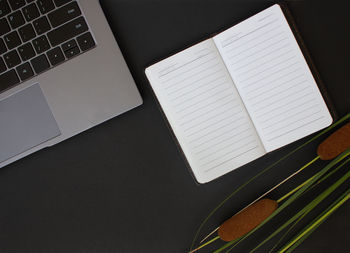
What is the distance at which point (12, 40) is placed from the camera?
0.58 meters

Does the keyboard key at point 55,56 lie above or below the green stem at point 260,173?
above

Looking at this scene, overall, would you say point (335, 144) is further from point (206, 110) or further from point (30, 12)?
point (30, 12)

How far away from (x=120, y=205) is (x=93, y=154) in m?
0.11

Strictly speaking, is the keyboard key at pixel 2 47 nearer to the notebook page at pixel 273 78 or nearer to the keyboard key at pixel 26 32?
the keyboard key at pixel 26 32

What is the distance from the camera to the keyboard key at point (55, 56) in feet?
1.89

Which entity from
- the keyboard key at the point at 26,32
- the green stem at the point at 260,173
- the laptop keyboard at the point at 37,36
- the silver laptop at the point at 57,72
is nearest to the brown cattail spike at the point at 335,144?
the green stem at the point at 260,173

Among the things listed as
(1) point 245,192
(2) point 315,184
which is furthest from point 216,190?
(2) point 315,184

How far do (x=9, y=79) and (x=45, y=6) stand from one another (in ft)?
0.46

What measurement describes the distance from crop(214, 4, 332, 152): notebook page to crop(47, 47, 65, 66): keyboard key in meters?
0.26

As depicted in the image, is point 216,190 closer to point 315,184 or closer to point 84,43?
point 315,184

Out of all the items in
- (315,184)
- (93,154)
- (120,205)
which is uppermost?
(93,154)

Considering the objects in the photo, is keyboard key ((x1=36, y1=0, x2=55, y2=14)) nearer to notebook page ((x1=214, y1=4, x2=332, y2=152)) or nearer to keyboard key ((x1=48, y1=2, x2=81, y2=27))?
keyboard key ((x1=48, y1=2, x2=81, y2=27))

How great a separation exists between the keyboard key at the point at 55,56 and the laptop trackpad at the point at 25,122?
0.05 metres

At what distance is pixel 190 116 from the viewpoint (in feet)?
1.94
